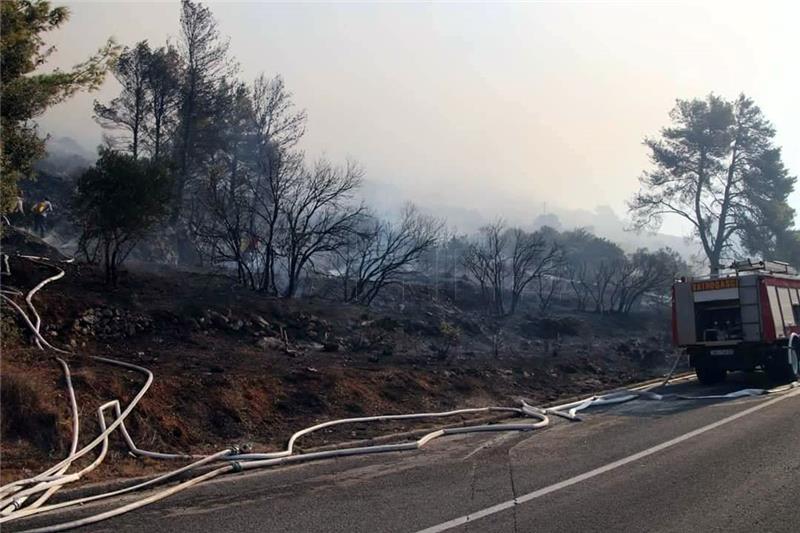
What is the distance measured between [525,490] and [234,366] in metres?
6.77

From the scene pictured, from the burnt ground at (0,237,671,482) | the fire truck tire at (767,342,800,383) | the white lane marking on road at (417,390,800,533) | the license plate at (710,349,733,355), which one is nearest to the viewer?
the white lane marking on road at (417,390,800,533)

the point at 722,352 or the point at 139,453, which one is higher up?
the point at 722,352

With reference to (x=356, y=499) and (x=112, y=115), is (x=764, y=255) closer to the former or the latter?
(x=112, y=115)

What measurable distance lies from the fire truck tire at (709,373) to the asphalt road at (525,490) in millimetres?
7630

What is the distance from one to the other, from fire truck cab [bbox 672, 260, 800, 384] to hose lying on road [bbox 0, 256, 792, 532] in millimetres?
5757

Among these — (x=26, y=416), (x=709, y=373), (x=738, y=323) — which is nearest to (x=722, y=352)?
(x=709, y=373)

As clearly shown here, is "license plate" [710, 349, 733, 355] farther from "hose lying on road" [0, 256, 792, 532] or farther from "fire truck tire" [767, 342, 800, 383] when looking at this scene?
"hose lying on road" [0, 256, 792, 532]

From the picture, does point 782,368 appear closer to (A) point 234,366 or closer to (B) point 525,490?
(B) point 525,490

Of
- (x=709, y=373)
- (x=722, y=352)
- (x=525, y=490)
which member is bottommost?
(x=525, y=490)

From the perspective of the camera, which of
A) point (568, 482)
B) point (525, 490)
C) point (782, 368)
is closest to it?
point (525, 490)

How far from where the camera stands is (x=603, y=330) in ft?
102

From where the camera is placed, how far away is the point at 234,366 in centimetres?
1216

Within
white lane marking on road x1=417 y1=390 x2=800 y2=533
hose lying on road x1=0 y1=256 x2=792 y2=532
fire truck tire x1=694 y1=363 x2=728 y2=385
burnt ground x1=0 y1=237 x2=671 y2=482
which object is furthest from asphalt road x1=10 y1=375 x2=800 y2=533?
fire truck tire x1=694 y1=363 x2=728 y2=385

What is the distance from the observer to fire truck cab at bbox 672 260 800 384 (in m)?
16.9
